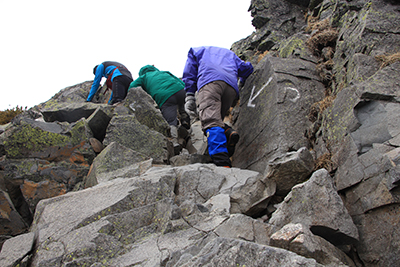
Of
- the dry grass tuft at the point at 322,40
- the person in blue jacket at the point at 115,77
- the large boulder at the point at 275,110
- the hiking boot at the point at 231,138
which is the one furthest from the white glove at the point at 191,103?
the person in blue jacket at the point at 115,77

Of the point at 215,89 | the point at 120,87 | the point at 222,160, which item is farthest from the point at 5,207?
the point at 120,87

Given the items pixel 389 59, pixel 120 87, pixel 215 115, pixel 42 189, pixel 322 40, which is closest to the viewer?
pixel 389 59

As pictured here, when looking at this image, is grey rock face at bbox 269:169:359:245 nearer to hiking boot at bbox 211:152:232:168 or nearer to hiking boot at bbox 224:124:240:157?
hiking boot at bbox 211:152:232:168

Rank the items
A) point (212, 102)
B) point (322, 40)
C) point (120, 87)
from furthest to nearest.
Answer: point (120, 87) → point (322, 40) → point (212, 102)

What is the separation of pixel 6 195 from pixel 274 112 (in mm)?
5348

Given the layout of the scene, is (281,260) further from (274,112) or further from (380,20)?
(380,20)

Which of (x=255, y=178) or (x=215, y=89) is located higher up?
Result: (x=215, y=89)

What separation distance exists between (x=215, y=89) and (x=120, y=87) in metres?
5.38

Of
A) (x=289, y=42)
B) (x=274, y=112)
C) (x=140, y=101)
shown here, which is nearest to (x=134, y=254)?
(x=274, y=112)

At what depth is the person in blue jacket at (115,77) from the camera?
1016cm

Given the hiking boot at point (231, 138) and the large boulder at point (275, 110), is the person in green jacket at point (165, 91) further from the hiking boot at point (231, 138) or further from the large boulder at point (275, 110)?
the hiking boot at point (231, 138)

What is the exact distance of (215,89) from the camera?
20.4 feet

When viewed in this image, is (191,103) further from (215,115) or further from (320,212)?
(320,212)

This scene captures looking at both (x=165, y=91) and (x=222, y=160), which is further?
(x=165, y=91)
